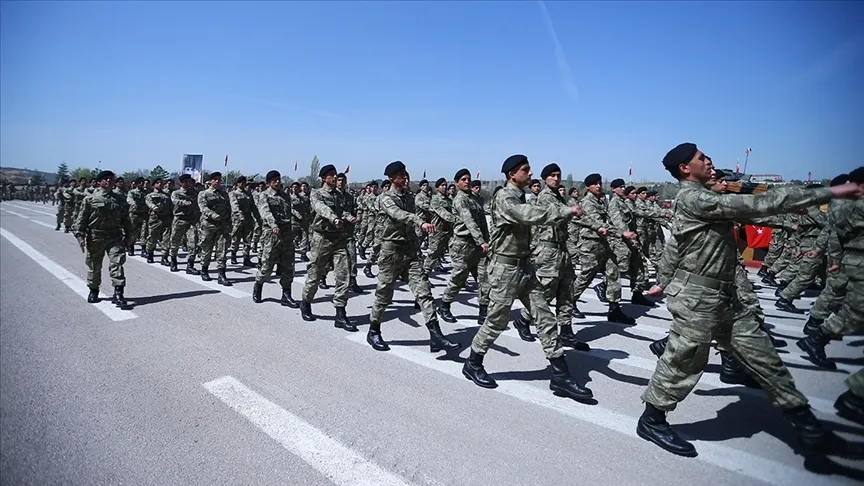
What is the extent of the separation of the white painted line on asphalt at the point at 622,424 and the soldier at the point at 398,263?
1.09 ft

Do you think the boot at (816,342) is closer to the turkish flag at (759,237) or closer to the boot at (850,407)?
the boot at (850,407)

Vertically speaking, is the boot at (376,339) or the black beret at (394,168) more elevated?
the black beret at (394,168)

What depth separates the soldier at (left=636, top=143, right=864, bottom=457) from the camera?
2.93m

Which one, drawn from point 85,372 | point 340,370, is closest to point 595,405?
point 340,370

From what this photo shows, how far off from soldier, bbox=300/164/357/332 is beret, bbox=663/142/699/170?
4.00 m

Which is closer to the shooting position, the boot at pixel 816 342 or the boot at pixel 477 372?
the boot at pixel 816 342

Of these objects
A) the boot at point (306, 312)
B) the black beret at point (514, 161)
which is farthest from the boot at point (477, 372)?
the boot at point (306, 312)

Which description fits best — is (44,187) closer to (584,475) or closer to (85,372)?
(85,372)

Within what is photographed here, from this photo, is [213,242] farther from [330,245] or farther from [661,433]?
[661,433]

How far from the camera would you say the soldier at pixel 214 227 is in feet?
30.3

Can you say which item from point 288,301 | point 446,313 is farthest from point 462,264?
point 288,301

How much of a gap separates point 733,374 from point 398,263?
12.4 ft

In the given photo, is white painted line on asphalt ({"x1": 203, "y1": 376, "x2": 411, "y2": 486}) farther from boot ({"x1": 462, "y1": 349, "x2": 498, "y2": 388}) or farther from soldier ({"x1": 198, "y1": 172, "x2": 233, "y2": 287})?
soldier ({"x1": 198, "y1": 172, "x2": 233, "y2": 287})

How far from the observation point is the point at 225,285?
9016mm
